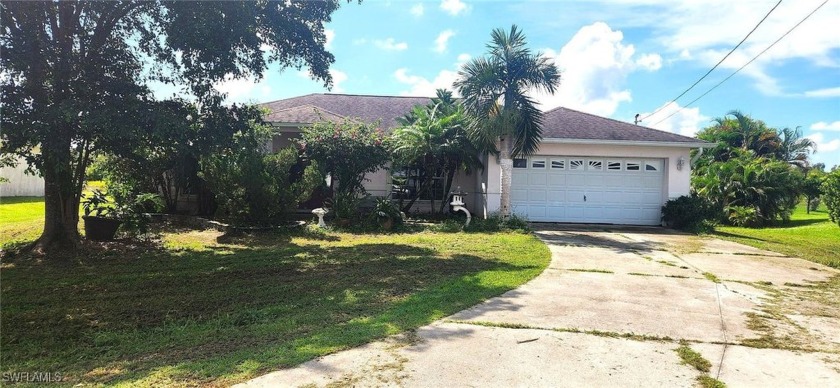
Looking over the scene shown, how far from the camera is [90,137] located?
7.52 m

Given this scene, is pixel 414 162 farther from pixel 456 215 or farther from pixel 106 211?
pixel 106 211

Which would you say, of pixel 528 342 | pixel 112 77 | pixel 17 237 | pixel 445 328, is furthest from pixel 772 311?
pixel 17 237

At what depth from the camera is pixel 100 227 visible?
1023 centimetres

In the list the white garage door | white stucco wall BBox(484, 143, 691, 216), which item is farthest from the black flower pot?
the white garage door

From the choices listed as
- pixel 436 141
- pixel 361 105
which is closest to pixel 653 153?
pixel 436 141

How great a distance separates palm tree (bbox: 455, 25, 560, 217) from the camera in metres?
12.8

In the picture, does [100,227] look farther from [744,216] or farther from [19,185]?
[744,216]

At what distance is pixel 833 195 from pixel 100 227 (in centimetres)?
2069

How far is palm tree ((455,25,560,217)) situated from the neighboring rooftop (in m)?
2.68

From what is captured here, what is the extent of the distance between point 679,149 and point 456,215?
25.2ft

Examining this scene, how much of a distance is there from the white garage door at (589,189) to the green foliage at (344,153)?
5.26 metres

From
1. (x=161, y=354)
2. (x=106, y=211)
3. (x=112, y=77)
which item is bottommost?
(x=161, y=354)

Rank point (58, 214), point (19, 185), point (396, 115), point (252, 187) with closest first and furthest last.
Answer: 1. point (58, 214)
2. point (252, 187)
3. point (396, 115)
4. point (19, 185)

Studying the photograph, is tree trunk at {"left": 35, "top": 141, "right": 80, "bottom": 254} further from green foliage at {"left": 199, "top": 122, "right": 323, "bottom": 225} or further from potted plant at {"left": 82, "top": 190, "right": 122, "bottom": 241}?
green foliage at {"left": 199, "top": 122, "right": 323, "bottom": 225}
